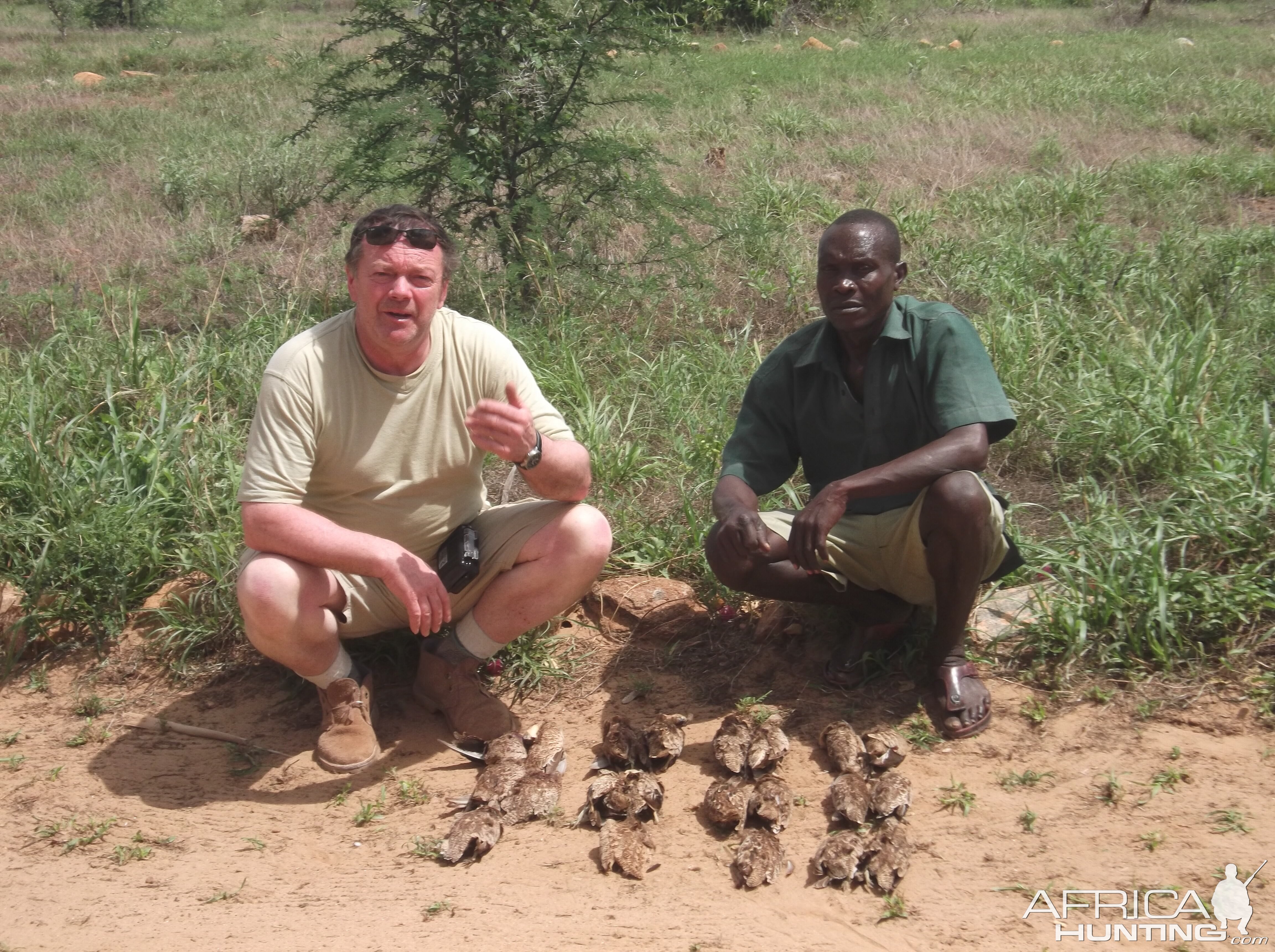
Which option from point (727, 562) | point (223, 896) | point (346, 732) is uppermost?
point (727, 562)

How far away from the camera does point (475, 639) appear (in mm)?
3959

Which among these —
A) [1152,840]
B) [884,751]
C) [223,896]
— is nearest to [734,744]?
[884,751]

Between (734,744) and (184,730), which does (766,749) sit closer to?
(734,744)

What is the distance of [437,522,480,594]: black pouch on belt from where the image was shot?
12.4 ft

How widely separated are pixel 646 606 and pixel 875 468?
1.37 metres

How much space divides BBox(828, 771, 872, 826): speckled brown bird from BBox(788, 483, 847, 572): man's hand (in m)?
0.64

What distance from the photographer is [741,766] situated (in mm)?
3629

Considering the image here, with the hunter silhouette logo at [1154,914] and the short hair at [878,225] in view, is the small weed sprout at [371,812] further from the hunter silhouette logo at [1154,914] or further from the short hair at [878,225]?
the short hair at [878,225]

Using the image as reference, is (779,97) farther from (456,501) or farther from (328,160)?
(456,501)

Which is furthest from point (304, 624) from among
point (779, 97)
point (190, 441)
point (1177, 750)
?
point (779, 97)

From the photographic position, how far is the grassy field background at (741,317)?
432cm

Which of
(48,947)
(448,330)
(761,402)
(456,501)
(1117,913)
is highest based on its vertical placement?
(448,330)

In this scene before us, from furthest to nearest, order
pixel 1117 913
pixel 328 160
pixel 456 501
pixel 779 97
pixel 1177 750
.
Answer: pixel 779 97 → pixel 328 160 → pixel 456 501 → pixel 1177 750 → pixel 1117 913

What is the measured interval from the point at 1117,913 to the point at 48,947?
2.77 metres
